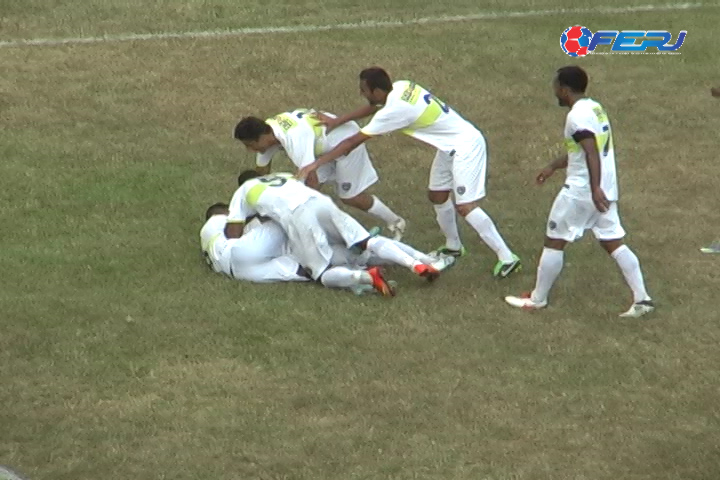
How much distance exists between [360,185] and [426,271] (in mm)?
1568

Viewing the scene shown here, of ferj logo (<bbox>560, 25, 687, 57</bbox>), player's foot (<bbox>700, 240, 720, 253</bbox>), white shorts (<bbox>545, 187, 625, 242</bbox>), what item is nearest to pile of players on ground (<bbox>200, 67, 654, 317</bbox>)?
white shorts (<bbox>545, 187, 625, 242</bbox>)


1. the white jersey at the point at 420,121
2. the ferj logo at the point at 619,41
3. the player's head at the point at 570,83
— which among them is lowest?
the ferj logo at the point at 619,41

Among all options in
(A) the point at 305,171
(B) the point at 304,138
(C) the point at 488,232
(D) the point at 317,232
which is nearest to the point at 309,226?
(D) the point at 317,232

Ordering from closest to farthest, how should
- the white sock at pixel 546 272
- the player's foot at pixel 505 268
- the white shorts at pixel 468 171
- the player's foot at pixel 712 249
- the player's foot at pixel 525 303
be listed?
the white sock at pixel 546 272 < the player's foot at pixel 525 303 < the white shorts at pixel 468 171 < the player's foot at pixel 505 268 < the player's foot at pixel 712 249

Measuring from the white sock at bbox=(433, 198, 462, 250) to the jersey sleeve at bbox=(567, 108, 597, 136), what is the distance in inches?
84.6

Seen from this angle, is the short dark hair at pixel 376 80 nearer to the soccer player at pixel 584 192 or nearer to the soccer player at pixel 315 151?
the soccer player at pixel 315 151

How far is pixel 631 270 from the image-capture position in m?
11.2

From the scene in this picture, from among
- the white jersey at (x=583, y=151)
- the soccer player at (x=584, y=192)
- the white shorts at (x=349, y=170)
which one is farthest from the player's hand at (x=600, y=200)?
the white shorts at (x=349, y=170)

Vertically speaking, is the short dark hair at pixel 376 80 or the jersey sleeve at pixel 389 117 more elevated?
the short dark hair at pixel 376 80

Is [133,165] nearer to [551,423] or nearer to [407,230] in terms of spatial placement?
[407,230]

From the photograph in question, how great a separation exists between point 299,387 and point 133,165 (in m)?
6.16

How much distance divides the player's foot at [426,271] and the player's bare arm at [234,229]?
5.27ft

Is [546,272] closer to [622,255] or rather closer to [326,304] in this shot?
[622,255]

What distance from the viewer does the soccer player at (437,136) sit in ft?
39.4
